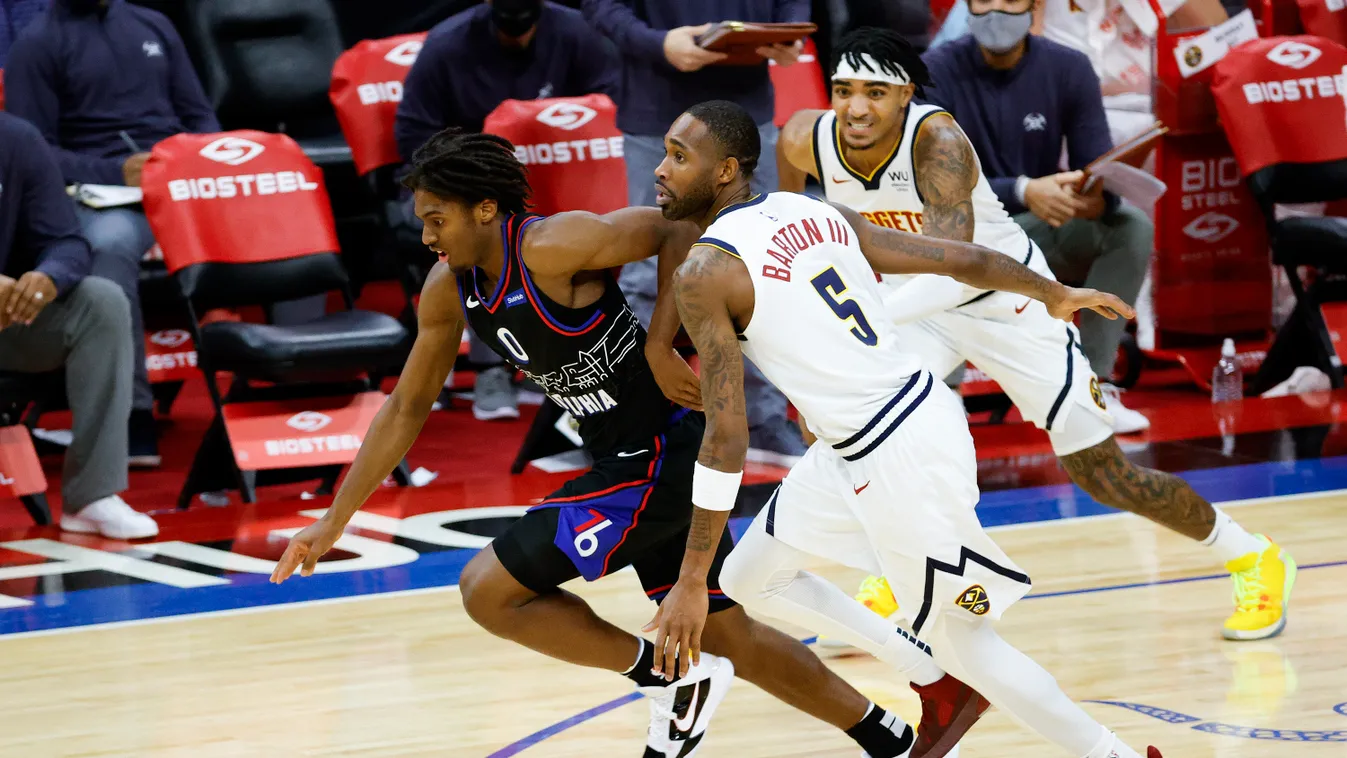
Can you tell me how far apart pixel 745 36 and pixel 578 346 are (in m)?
2.67

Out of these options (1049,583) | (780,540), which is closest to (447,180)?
(780,540)

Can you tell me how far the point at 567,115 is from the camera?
714cm

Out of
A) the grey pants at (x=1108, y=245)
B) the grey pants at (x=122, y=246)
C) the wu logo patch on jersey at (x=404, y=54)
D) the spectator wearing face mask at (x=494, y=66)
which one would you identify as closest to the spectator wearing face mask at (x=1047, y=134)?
the grey pants at (x=1108, y=245)

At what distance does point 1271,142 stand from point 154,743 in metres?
5.59

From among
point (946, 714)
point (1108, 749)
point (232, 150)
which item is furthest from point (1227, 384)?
point (1108, 749)

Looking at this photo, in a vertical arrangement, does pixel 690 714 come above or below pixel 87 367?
above

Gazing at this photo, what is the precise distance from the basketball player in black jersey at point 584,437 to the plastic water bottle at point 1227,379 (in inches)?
174

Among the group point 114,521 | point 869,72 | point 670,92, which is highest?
point 869,72

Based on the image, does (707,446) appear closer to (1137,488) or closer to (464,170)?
(464,170)

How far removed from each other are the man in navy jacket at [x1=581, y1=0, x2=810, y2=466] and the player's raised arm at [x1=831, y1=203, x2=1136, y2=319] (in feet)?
9.21

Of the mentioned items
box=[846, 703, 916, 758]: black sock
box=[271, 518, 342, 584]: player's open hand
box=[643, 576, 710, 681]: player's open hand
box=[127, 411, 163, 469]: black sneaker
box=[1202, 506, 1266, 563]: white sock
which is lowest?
box=[127, 411, 163, 469]: black sneaker

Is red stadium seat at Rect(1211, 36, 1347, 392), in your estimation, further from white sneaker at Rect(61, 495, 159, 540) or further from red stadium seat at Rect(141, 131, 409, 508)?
white sneaker at Rect(61, 495, 159, 540)

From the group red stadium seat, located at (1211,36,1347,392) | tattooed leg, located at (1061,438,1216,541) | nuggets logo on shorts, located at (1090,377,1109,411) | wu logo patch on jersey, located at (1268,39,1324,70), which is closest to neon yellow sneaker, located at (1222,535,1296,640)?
tattooed leg, located at (1061,438,1216,541)

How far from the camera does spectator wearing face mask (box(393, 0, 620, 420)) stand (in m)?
7.31
